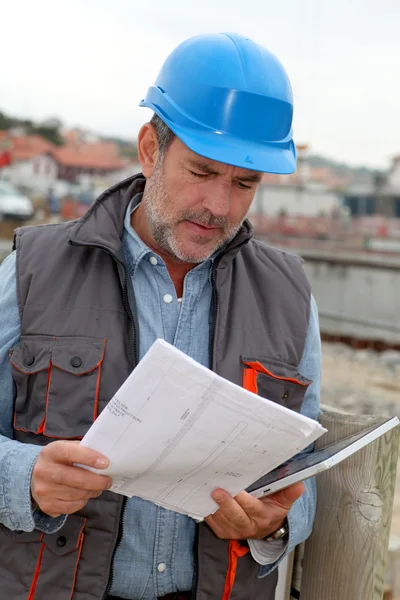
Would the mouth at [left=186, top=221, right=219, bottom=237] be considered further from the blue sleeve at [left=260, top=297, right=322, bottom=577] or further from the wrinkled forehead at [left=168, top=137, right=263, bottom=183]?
the blue sleeve at [left=260, top=297, right=322, bottom=577]

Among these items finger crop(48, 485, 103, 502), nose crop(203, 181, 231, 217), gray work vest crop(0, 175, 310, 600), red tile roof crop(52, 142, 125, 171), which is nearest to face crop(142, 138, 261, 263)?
Result: nose crop(203, 181, 231, 217)

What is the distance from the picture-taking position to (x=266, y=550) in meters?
1.94

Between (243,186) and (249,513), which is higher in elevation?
(243,186)

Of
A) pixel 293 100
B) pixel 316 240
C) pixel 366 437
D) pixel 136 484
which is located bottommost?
pixel 316 240

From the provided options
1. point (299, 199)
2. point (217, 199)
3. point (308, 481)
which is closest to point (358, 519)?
point (308, 481)

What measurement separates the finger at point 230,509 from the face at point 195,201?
25.3 inches

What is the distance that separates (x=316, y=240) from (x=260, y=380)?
72.3 ft

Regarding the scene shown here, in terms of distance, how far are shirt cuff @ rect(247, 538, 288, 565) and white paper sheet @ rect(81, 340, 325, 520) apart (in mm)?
357

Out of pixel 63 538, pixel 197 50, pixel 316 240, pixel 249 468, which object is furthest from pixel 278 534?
pixel 316 240

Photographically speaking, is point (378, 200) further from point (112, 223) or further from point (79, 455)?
point (79, 455)

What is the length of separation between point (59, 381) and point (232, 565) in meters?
0.66

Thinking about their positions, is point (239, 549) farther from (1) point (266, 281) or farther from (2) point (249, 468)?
(1) point (266, 281)

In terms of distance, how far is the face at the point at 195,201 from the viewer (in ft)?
6.31

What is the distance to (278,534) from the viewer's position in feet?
6.21
